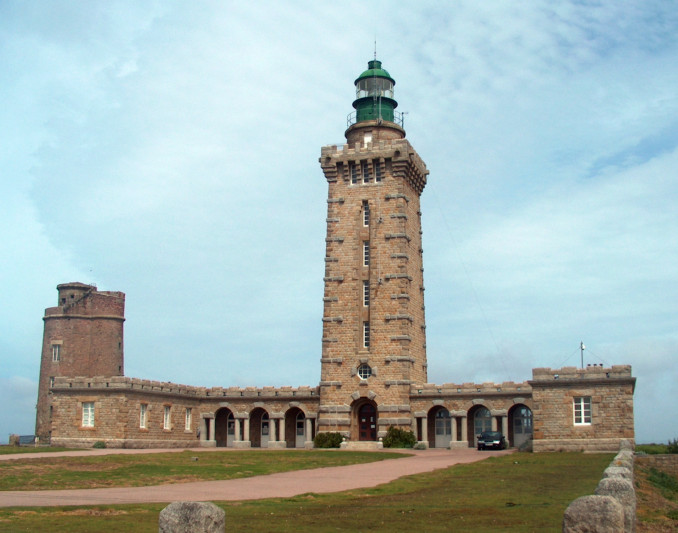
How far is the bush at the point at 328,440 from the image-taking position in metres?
44.4

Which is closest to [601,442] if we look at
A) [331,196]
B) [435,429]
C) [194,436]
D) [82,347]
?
[435,429]

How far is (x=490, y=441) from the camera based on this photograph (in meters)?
40.6

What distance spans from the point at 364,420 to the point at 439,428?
4356 millimetres

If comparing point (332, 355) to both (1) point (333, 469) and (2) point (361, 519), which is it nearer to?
(1) point (333, 469)

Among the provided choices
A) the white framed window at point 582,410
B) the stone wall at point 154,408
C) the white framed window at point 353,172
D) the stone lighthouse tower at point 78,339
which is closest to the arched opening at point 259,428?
the stone wall at point 154,408

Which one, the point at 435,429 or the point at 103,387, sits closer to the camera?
the point at 103,387

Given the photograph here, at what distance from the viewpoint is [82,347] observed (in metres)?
60.0

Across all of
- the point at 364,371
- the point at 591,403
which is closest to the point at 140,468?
the point at 364,371

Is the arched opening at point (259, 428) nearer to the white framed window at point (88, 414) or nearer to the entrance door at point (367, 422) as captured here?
the entrance door at point (367, 422)

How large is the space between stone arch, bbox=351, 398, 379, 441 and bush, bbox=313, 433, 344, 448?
1.51m

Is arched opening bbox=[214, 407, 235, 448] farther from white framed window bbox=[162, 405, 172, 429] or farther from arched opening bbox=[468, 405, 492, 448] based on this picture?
arched opening bbox=[468, 405, 492, 448]

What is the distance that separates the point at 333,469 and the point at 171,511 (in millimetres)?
19562

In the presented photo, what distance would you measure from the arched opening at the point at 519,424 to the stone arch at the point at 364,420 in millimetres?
7577

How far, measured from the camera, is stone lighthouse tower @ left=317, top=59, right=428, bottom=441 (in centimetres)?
4547
